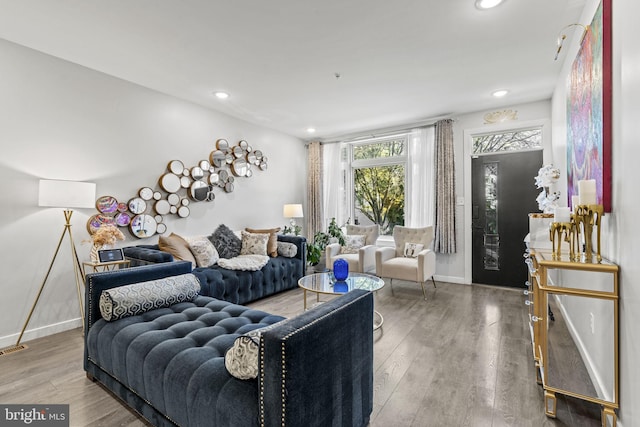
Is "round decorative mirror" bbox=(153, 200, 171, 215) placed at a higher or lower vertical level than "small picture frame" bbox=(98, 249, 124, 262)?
higher

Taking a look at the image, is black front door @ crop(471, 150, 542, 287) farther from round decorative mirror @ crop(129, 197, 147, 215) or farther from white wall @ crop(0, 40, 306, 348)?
round decorative mirror @ crop(129, 197, 147, 215)

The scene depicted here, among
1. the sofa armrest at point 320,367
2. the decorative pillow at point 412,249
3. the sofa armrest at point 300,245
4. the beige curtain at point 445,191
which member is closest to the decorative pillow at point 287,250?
the sofa armrest at point 300,245

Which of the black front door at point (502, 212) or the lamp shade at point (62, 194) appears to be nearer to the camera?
the lamp shade at point (62, 194)

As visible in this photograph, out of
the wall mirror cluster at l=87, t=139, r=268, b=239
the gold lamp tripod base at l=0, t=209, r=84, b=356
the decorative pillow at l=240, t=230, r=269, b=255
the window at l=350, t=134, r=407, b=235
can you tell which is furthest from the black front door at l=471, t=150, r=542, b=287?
the gold lamp tripod base at l=0, t=209, r=84, b=356

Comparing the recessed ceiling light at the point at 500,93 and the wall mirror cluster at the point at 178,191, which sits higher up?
the recessed ceiling light at the point at 500,93

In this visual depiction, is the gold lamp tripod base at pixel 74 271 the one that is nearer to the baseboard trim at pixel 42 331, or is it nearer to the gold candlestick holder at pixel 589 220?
the baseboard trim at pixel 42 331

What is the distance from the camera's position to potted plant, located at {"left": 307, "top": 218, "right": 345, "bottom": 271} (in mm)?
5207

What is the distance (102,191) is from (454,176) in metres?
4.60

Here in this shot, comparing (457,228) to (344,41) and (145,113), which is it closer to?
(344,41)

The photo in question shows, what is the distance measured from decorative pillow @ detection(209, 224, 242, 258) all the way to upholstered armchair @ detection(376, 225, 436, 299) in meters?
1.96

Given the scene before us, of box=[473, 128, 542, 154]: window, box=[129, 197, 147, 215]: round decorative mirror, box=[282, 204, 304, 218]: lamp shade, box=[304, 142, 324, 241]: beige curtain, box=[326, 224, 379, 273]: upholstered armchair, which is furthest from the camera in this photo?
box=[304, 142, 324, 241]: beige curtain

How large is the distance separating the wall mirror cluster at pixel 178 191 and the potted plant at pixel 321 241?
1612 mm

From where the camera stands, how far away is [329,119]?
16.0 ft

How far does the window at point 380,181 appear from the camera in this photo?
5410 mm
